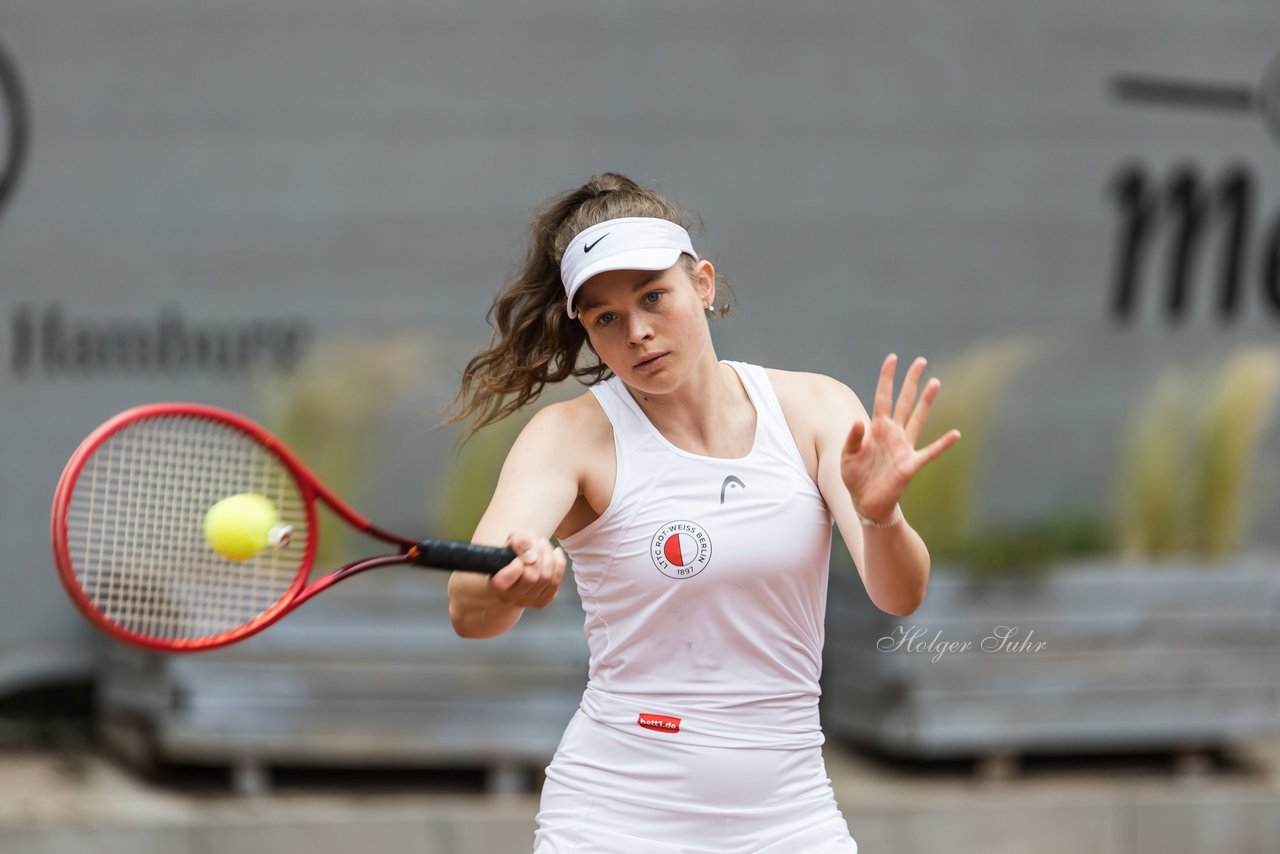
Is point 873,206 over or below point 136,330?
over

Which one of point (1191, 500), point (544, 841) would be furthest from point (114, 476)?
point (1191, 500)

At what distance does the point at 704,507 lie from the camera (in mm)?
2664

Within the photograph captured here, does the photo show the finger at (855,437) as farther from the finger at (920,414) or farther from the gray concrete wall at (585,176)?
the gray concrete wall at (585,176)

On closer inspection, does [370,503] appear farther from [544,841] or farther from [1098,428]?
[544,841]

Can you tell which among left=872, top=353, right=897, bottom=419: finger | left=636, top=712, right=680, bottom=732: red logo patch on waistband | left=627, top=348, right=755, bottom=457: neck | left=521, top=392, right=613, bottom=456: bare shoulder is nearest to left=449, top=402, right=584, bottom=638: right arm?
left=521, top=392, right=613, bottom=456: bare shoulder

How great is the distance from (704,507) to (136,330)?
15.4 feet

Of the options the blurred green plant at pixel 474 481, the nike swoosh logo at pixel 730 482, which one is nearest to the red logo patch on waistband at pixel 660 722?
the nike swoosh logo at pixel 730 482

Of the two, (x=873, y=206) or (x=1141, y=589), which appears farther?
(x=873, y=206)

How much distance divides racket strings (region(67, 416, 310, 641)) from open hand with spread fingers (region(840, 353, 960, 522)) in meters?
0.97

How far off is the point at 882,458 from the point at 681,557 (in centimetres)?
35

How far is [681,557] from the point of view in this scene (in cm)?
263

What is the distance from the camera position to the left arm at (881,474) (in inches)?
99.5

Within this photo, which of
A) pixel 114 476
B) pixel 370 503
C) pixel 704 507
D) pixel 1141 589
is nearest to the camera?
pixel 704 507

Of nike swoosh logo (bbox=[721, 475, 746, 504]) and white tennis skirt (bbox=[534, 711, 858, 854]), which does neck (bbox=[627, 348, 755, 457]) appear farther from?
white tennis skirt (bbox=[534, 711, 858, 854])
